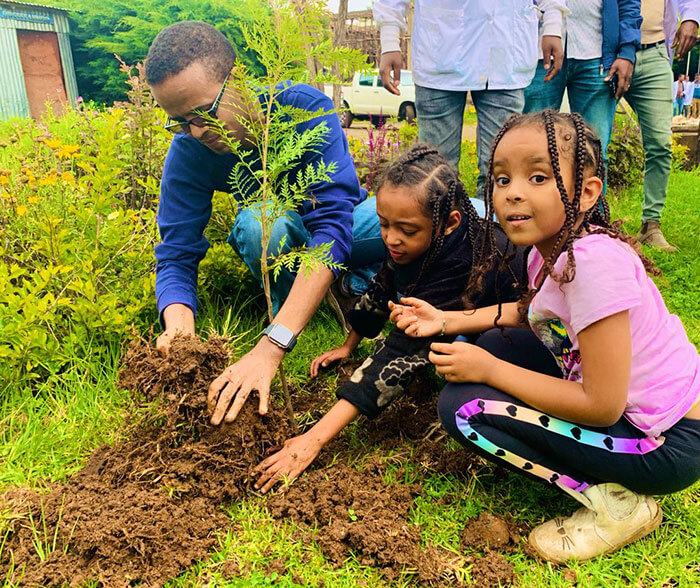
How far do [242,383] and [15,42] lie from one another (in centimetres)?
2024

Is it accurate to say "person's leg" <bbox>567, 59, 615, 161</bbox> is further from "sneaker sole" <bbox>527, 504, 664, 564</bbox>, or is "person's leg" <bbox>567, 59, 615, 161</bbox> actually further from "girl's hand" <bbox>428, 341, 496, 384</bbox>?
"sneaker sole" <bbox>527, 504, 664, 564</bbox>

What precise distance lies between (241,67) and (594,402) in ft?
4.83

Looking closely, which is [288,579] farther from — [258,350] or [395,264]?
[395,264]

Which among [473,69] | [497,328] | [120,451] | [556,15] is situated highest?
[556,15]

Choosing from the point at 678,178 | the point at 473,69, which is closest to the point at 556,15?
the point at 473,69

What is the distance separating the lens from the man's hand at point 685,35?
3985mm

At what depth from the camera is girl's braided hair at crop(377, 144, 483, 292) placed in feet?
7.27

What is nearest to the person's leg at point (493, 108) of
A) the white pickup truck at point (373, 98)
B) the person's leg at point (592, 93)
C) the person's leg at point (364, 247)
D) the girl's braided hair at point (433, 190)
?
the person's leg at point (592, 93)

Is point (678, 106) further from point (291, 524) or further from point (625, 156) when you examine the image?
point (291, 524)

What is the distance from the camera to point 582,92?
396 cm

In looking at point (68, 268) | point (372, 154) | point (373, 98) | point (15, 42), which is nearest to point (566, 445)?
point (68, 268)

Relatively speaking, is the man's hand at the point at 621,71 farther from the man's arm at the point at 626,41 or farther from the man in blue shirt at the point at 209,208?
the man in blue shirt at the point at 209,208

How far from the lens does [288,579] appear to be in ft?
5.41

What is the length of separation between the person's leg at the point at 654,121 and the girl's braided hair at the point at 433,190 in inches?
102
